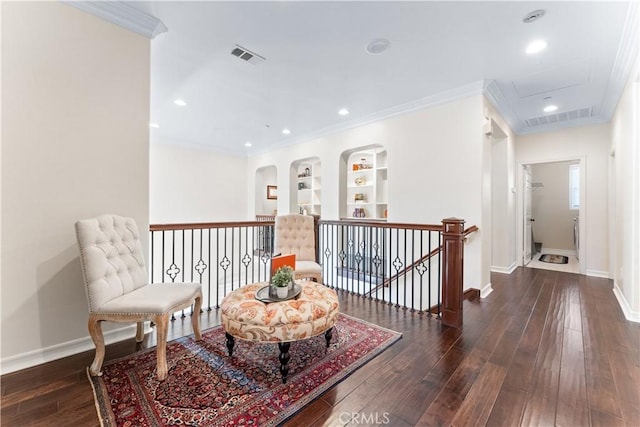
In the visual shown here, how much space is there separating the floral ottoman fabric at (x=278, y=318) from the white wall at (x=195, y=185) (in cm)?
504

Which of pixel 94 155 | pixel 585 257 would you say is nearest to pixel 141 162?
pixel 94 155

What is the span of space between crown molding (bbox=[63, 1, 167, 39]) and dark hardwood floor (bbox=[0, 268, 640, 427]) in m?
2.80

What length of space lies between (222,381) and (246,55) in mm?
3055

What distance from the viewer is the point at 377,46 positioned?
8.82ft

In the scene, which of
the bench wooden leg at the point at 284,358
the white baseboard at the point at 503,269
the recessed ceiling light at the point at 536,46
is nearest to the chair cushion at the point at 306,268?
the bench wooden leg at the point at 284,358

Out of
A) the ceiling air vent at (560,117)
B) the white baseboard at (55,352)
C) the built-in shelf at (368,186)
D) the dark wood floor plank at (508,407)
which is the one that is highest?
the ceiling air vent at (560,117)

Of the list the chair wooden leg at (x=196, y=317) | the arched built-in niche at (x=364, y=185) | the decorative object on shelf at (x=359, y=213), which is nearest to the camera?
the chair wooden leg at (x=196, y=317)

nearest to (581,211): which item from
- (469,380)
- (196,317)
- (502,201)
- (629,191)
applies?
(502,201)

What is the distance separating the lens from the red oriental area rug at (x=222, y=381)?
1474mm

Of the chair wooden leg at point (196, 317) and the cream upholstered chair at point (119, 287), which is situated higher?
the cream upholstered chair at point (119, 287)

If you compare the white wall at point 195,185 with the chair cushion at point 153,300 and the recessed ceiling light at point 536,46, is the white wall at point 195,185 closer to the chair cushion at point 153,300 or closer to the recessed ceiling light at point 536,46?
the chair cushion at point 153,300

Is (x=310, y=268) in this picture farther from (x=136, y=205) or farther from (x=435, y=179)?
(x=435, y=179)

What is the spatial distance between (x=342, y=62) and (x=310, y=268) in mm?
2425

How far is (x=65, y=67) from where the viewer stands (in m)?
2.11
